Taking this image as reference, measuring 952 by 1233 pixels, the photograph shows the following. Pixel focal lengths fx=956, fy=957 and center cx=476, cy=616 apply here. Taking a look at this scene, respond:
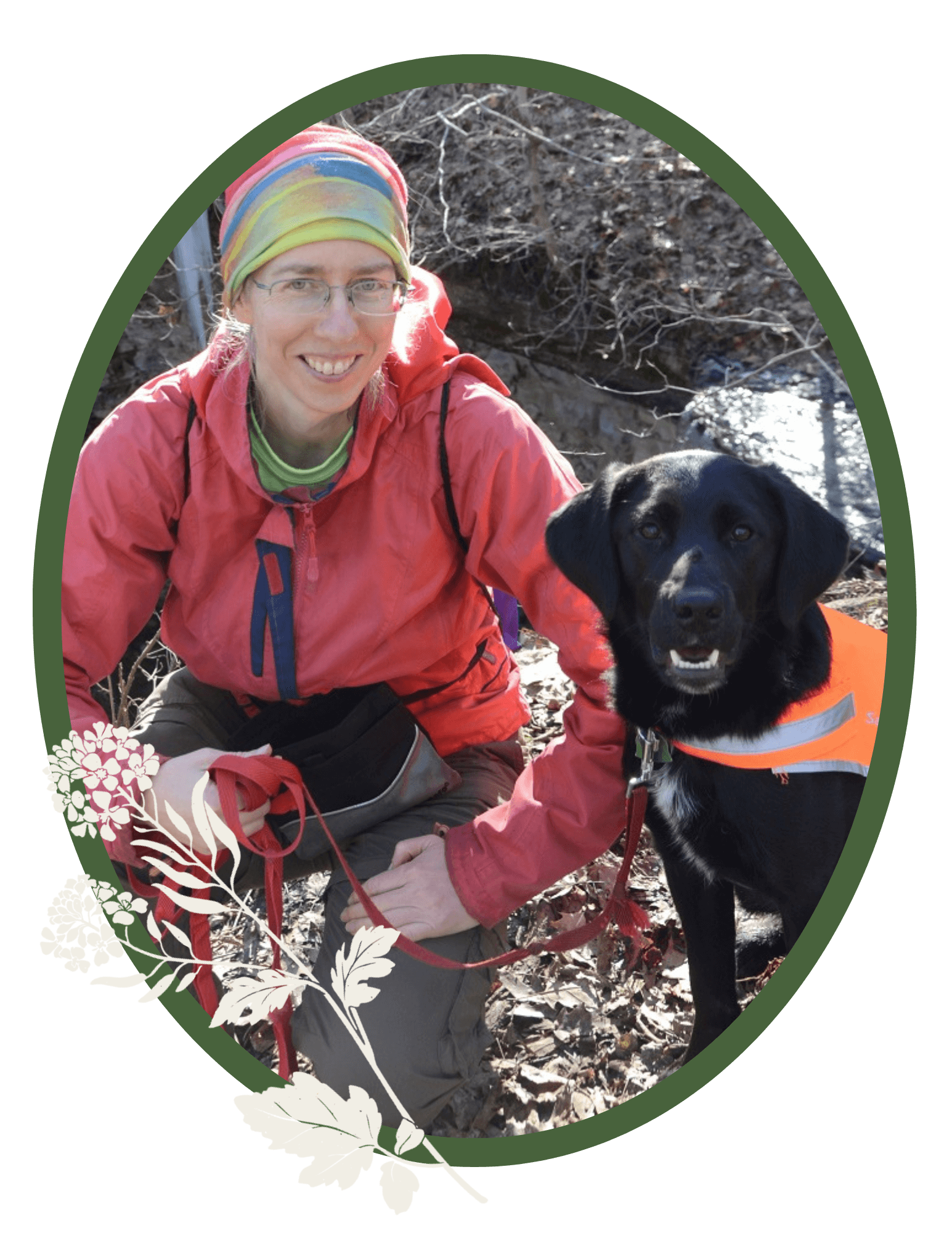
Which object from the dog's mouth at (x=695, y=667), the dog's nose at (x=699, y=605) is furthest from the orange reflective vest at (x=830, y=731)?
the dog's nose at (x=699, y=605)

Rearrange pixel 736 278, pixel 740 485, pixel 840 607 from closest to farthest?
pixel 740 485, pixel 840 607, pixel 736 278

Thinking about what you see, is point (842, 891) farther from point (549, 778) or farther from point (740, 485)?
point (740, 485)

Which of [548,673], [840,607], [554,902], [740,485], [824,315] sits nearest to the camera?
[824,315]

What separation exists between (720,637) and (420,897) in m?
0.93

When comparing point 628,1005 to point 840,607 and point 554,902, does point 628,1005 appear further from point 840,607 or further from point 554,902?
point 840,607

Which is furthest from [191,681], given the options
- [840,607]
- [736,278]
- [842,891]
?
[736,278]

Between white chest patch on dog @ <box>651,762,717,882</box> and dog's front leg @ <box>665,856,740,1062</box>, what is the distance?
8 centimetres

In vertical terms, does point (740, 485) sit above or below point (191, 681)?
above

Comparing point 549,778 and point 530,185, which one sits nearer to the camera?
point 549,778

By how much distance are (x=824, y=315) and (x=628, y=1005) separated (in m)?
2.05

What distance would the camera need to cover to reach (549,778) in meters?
2.31

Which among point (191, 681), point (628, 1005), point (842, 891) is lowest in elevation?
point (628, 1005)

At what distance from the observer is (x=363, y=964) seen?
1881 mm

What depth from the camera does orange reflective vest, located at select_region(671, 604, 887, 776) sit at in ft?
7.09
